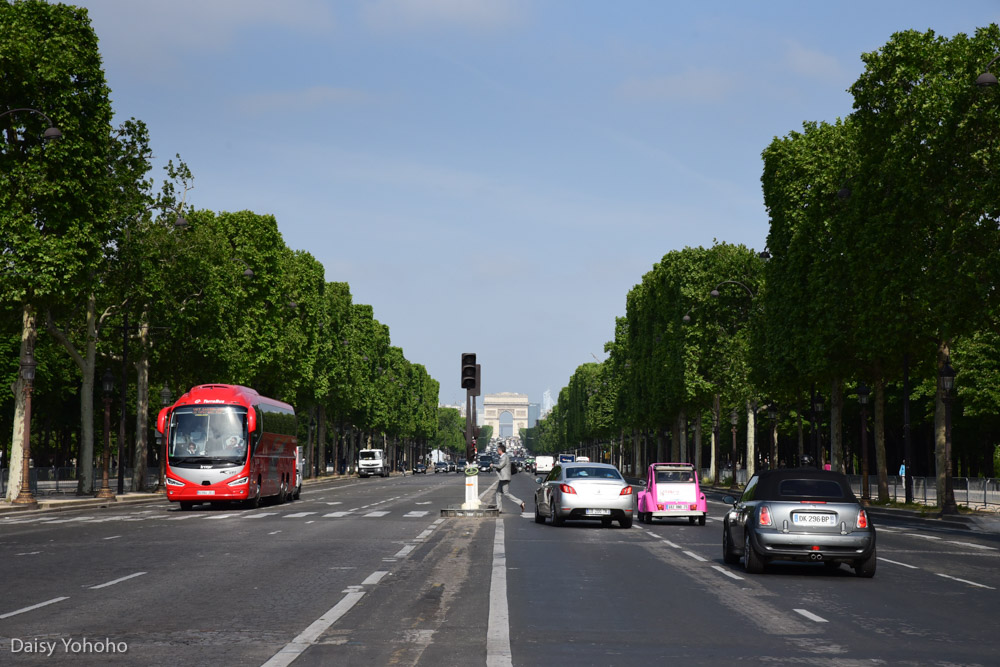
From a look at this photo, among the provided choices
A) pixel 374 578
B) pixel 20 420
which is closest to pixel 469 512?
pixel 20 420

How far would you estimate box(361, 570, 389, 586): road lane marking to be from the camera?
15.6 m

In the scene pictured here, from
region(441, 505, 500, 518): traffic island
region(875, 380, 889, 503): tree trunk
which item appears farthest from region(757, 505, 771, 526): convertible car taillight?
region(875, 380, 889, 503): tree trunk

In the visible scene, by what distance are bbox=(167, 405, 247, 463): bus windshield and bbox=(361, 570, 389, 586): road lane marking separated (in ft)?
78.9

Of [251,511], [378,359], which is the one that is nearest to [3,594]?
[251,511]

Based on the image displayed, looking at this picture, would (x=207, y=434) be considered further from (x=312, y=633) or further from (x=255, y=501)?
(x=312, y=633)

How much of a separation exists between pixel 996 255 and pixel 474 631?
27.8 m

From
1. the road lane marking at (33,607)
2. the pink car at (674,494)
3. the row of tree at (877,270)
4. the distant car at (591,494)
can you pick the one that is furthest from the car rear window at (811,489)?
the row of tree at (877,270)

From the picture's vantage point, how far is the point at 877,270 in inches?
1601

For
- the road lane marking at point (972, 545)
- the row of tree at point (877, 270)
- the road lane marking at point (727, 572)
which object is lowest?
the road lane marking at point (972, 545)

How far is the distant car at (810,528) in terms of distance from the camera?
1733cm

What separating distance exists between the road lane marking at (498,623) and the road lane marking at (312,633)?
1.49m

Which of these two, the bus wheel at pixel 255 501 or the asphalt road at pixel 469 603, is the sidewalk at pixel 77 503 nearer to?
the bus wheel at pixel 255 501

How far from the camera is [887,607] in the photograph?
1377cm

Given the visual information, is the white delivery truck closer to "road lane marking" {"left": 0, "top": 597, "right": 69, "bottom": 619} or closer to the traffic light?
the traffic light
